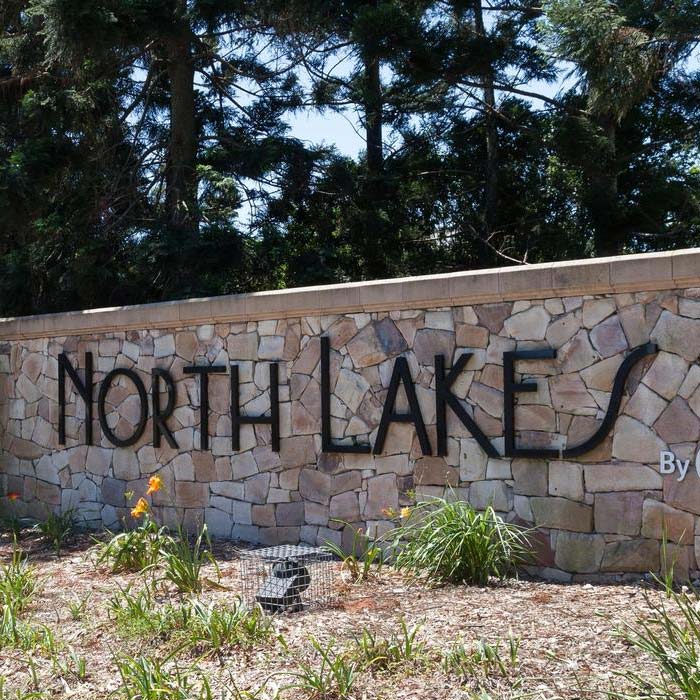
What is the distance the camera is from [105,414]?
32.1 ft

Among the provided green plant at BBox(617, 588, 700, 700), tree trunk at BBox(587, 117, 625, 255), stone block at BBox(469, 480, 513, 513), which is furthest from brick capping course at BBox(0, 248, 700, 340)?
tree trunk at BBox(587, 117, 625, 255)

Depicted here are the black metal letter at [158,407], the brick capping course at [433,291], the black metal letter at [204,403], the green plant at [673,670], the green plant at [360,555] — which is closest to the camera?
the green plant at [673,670]

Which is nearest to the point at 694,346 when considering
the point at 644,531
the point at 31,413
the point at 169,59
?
the point at 644,531

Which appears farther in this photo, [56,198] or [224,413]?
[56,198]

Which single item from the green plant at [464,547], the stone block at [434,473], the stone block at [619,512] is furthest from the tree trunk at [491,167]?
the stone block at [619,512]

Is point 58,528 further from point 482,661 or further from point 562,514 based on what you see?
point 482,661

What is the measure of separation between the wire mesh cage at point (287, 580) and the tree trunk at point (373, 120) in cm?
663

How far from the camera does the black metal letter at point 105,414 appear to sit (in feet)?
30.6

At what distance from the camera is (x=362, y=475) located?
304 inches

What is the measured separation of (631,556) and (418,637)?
190 centimetres

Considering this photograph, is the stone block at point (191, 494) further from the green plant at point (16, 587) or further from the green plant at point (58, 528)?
the green plant at point (16, 587)

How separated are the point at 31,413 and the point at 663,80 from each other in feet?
25.9

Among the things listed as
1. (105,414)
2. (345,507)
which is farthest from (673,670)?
(105,414)

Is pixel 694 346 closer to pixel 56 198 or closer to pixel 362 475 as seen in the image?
pixel 362 475
